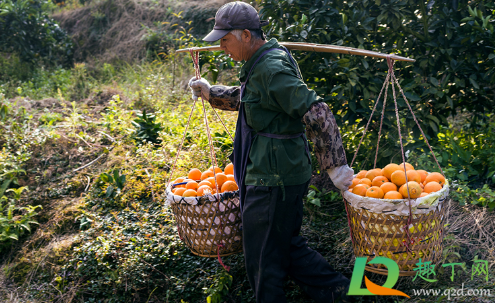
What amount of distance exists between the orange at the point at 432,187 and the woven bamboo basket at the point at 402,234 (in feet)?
0.15

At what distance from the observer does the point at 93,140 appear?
5258mm

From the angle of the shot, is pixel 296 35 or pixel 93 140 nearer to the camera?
pixel 296 35

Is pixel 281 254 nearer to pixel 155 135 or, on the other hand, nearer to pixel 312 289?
pixel 312 289

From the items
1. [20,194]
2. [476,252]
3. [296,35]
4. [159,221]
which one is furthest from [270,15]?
[20,194]

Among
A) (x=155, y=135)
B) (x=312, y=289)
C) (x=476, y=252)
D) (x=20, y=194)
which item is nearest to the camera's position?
(x=312, y=289)

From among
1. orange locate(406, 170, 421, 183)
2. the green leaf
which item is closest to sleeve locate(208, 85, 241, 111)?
orange locate(406, 170, 421, 183)

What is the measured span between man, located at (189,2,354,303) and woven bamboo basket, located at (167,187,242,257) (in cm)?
22

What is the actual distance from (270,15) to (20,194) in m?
3.49

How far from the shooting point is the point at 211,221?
243 cm

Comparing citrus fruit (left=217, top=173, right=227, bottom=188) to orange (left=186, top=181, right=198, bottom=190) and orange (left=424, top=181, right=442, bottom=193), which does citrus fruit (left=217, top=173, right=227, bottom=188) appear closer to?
orange (left=186, top=181, right=198, bottom=190)

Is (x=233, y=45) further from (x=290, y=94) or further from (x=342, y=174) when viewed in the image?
(x=342, y=174)

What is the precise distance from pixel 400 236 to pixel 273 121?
94 cm

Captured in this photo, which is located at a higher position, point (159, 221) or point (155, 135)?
point (155, 135)

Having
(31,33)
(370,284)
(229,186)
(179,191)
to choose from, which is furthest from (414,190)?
(31,33)
